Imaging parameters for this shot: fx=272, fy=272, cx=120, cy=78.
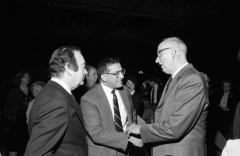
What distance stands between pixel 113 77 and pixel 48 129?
124cm

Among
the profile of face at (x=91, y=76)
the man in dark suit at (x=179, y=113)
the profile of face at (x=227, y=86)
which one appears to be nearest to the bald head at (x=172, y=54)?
the man in dark suit at (x=179, y=113)

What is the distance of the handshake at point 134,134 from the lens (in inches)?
Answer: 89.6

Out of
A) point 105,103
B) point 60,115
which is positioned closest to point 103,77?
point 105,103

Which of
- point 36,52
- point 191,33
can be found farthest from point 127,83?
point 36,52

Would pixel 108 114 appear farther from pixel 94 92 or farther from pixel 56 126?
pixel 56 126

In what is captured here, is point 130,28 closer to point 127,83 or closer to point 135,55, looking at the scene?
point 135,55

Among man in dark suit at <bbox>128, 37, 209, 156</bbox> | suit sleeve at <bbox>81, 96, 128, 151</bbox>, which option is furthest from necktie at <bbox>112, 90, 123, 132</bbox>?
man in dark suit at <bbox>128, 37, 209, 156</bbox>

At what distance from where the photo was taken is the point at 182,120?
1991 millimetres

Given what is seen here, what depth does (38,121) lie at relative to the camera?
146 cm

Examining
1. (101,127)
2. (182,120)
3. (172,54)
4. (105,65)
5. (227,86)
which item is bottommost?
(227,86)

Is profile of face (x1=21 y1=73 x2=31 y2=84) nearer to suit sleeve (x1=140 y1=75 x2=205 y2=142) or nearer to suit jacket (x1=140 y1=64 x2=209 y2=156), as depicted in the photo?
suit jacket (x1=140 y1=64 x2=209 y2=156)

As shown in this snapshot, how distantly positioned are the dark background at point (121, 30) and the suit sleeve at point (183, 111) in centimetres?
552

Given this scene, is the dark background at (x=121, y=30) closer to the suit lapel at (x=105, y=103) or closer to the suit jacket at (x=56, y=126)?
the suit lapel at (x=105, y=103)

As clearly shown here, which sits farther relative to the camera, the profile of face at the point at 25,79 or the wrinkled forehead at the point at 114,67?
the profile of face at the point at 25,79
